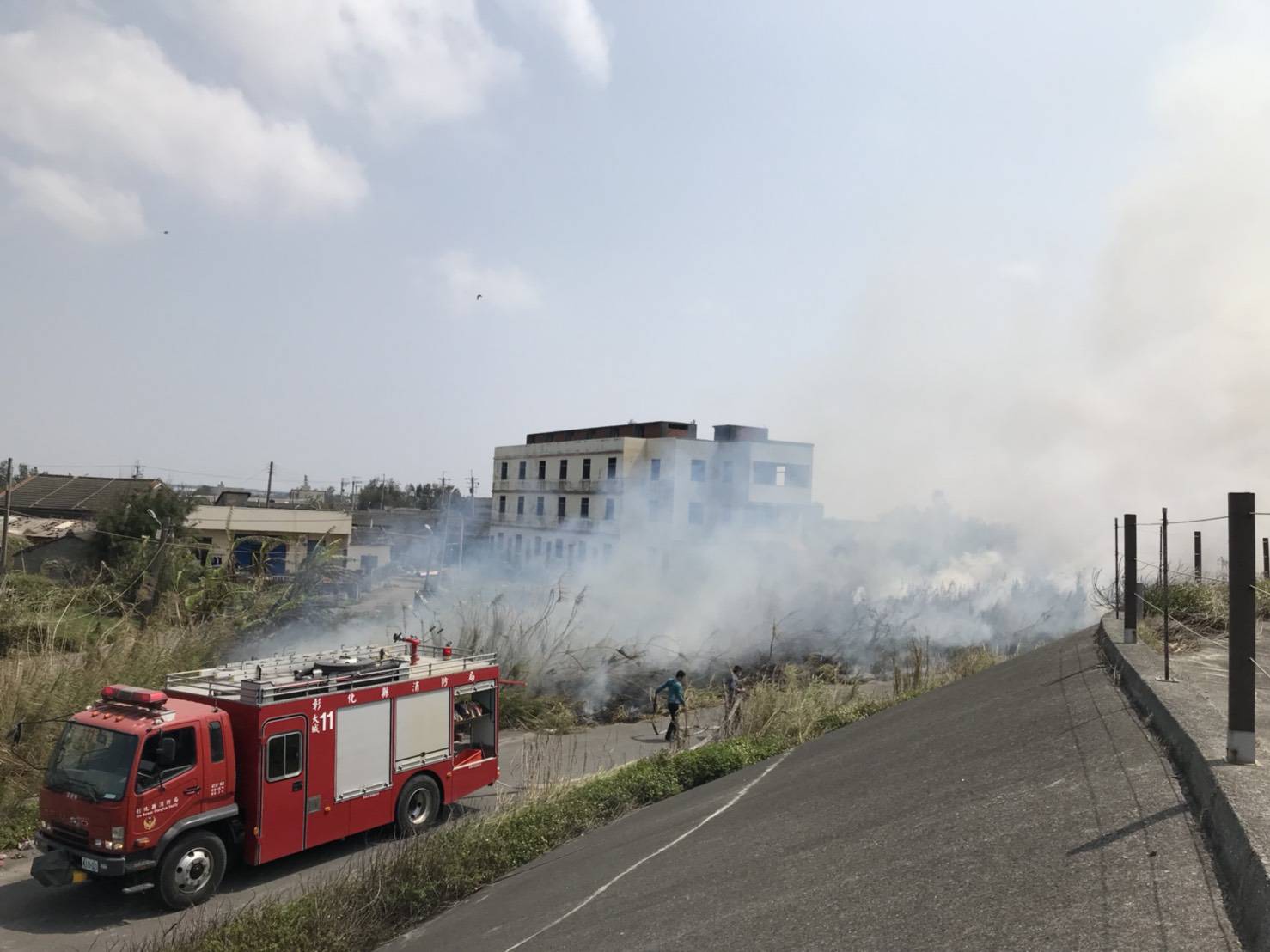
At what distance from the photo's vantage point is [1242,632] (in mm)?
4844

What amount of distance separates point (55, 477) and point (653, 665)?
4849 centimetres

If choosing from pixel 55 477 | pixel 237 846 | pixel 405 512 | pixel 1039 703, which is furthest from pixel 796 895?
pixel 405 512

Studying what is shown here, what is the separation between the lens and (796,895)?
16.4 ft

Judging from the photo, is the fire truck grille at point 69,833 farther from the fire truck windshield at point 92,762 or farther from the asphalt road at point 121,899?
the asphalt road at point 121,899

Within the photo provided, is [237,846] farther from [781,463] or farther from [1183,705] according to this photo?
[781,463]

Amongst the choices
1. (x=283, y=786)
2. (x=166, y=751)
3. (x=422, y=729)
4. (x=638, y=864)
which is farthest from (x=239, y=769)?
(x=638, y=864)

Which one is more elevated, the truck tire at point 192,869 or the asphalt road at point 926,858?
the asphalt road at point 926,858

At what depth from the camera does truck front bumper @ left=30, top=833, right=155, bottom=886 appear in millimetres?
8734

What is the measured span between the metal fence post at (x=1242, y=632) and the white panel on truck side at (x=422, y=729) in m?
8.92

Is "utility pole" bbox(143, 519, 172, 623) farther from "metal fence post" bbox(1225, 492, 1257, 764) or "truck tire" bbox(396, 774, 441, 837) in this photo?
"metal fence post" bbox(1225, 492, 1257, 764)

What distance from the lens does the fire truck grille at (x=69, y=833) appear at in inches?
354

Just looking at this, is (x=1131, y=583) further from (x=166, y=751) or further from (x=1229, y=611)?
(x=166, y=751)

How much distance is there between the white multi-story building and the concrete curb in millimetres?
24344

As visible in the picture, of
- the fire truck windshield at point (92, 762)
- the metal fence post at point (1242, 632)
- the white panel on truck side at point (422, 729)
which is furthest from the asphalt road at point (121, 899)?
the metal fence post at point (1242, 632)
